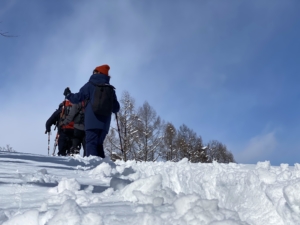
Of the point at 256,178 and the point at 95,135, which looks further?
the point at 95,135

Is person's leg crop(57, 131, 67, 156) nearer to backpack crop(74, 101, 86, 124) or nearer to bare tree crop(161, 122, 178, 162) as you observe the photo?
backpack crop(74, 101, 86, 124)

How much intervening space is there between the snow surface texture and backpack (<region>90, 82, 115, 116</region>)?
2738mm

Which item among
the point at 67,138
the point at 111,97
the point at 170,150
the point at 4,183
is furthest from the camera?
the point at 170,150

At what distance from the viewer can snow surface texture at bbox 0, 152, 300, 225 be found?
1689mm

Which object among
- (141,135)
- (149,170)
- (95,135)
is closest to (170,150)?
(141,135)

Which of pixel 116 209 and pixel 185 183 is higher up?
pixel 185 183

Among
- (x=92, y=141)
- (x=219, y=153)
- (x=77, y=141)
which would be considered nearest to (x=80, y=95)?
(x=92, y=141)

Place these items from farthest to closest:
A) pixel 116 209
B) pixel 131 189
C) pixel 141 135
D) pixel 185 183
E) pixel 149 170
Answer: pixel 141 135 < pixel 149 170 < pixel 185 183 < pixel 131 189 < pixel 116 209

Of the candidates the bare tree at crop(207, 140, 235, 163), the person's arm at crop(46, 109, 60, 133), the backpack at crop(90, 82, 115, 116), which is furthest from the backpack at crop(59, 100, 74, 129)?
the bare tree at crop(207, 140, 235, 163)

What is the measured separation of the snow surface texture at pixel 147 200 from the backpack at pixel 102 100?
108 inches

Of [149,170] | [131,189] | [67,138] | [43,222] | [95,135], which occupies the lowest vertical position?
[43,222]

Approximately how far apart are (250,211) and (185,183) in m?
1.32

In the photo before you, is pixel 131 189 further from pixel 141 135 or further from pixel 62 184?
pixel 141 135

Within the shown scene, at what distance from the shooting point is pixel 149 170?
15.2ft
